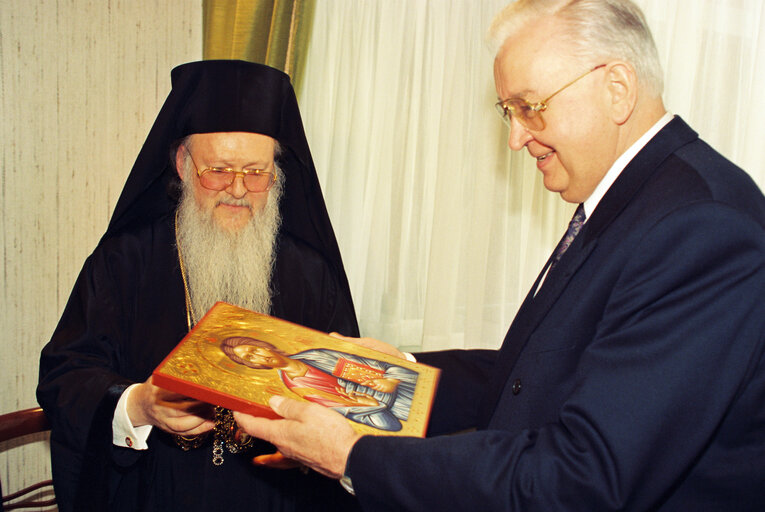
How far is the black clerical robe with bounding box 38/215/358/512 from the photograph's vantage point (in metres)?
2.11

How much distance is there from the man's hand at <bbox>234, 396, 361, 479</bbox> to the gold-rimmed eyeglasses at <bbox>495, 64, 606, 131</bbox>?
93cm

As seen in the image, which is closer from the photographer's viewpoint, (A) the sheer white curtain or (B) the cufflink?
(B) the cufflink

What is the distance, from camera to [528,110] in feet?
5.59

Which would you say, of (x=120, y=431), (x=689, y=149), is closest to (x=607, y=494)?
(x=689, y=149)

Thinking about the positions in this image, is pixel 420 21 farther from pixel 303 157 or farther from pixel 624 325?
pixel 624 325

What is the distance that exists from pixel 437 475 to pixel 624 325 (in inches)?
20.5

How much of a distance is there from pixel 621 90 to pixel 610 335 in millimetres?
665

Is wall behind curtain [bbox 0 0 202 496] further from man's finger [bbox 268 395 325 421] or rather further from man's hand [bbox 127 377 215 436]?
man's finger [bbox 268 395 325 421]

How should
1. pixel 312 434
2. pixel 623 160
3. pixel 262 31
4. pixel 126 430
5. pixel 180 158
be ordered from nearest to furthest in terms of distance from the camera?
pixel 312 434
pixel 623 160
pixel 126 430
pixel 180 158
pixel 262 31

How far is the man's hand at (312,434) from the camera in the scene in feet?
4.92

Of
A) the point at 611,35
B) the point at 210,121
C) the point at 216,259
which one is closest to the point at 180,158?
the point at 210,121

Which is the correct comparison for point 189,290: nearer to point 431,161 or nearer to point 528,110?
point 431,161

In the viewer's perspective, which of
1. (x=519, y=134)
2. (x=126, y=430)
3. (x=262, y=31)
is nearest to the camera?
(x=519, y=134)

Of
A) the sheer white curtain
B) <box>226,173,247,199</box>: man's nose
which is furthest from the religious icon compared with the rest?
the sheer white curtain
